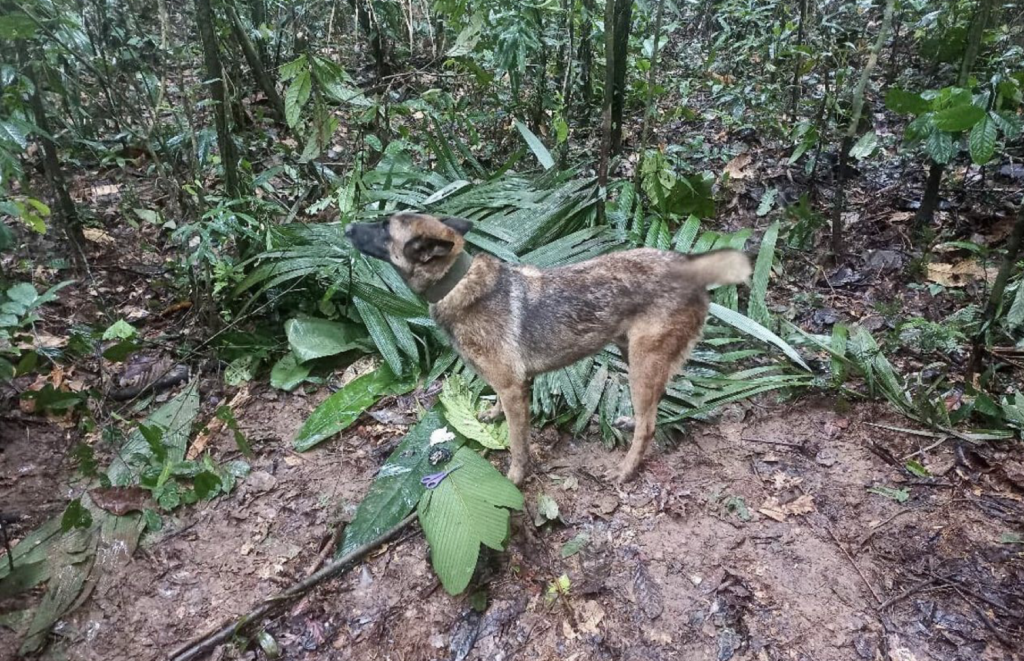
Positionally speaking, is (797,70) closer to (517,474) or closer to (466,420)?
(466,420)

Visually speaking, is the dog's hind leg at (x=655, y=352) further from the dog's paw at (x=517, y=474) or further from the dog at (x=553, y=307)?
the dog's paw at (x=517, y=474)

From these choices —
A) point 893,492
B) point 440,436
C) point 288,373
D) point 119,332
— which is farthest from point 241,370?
point 893,492

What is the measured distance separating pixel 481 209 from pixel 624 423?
2.59 meters

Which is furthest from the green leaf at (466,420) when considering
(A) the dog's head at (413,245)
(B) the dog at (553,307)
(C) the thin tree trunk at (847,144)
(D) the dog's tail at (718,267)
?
(C) the thin tree trunk at (847,144)

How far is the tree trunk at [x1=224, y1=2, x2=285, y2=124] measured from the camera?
275 inches

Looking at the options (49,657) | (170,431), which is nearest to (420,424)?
(170,431)

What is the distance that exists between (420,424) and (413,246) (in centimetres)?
143

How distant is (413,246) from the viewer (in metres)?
3.45

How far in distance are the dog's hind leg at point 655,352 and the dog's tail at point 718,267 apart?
0.22 metres

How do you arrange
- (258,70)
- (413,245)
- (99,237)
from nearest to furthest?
(413,245) < (99,237) < (258,70)

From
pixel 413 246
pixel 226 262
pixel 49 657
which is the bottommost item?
pixel 49 657

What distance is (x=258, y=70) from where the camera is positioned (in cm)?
762

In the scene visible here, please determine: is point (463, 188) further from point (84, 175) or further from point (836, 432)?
point (84, 175)

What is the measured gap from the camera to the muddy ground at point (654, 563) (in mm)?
3086
